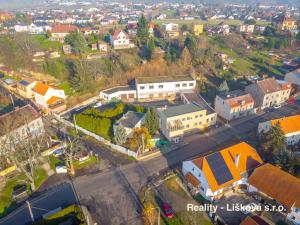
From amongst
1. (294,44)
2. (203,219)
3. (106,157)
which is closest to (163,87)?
(106,157)

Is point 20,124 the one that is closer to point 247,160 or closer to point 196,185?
point 196,185

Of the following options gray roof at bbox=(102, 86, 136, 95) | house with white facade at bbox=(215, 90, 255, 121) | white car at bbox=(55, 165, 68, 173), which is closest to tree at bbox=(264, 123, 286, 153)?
house with white facade at bbox=(215, 90, 255, 121)

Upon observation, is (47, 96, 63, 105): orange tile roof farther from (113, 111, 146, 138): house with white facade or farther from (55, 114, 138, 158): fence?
(113, 111, 146, 138): house with white facade

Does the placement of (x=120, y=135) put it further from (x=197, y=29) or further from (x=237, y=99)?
(x=197, y=29)

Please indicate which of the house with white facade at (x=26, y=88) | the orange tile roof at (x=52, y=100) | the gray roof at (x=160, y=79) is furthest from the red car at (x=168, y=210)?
the house with white facade at (x=26, y=88)

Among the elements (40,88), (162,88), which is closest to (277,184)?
(162,88)

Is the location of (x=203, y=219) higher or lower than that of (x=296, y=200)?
lower
